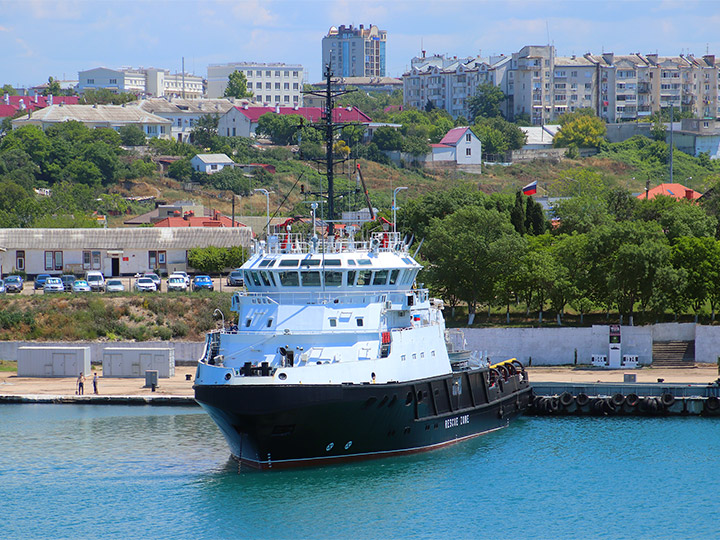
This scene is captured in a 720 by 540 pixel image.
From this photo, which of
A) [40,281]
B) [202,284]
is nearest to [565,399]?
[202,284]

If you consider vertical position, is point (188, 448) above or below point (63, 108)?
below

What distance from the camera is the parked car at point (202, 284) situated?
71188 mm

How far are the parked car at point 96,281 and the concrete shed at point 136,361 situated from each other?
55.8 ft

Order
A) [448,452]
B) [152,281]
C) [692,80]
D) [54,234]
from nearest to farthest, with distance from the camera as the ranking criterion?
[448,452] → [152,281] → [54,234] → [692,80]

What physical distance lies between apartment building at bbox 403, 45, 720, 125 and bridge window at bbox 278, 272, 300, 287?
132 m

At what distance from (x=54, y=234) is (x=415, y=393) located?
1984 inches

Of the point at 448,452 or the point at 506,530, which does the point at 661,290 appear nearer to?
the point at 448,452

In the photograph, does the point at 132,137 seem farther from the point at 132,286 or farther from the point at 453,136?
the point at 132,286

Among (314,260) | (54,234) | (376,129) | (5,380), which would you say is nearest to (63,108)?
(376,129)

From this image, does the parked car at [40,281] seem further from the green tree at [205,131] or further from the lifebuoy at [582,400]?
the green tree at [205,131]

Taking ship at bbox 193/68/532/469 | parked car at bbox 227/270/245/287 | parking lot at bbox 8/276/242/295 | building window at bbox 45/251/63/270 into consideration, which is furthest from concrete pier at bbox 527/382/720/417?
building window at bbox 45/251/63/270

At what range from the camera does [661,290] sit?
5706 cm

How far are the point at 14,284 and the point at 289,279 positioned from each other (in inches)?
1582

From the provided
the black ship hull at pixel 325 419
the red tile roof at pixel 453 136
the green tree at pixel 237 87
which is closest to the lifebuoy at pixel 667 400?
the black ship hull at pixel 325 419
